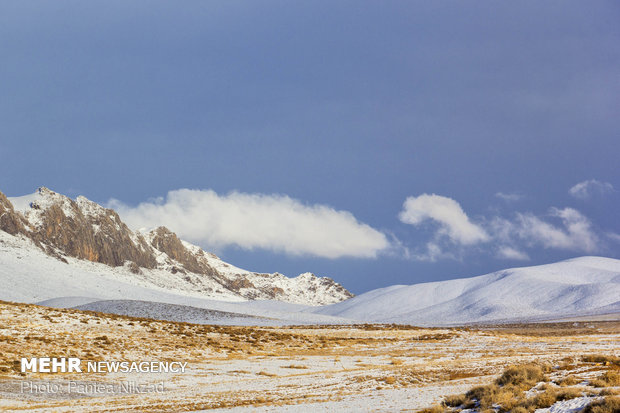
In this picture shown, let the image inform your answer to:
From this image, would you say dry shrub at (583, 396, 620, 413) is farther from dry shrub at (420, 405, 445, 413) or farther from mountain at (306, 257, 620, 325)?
mountain at (306, 257, 620, 325)

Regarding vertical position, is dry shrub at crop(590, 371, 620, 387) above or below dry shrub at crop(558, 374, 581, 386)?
above

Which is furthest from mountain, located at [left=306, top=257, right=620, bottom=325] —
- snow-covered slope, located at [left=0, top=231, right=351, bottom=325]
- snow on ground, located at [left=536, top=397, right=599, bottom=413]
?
snow on ground, located at [left=536, top=397, right=599, bottom=413]

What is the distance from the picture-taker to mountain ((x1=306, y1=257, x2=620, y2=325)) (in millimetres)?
101875

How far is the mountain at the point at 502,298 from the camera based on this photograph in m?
102

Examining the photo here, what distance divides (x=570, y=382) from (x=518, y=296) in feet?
339

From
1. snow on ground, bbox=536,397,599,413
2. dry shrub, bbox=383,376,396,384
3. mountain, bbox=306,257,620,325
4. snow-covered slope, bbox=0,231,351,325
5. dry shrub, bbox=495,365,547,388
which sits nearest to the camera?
snow on ground, bbox=536,397,599,413

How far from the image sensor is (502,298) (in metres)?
112

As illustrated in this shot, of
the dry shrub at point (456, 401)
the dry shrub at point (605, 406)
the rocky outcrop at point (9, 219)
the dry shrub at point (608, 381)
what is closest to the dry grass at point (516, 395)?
the dry shrub at point (456, 401)

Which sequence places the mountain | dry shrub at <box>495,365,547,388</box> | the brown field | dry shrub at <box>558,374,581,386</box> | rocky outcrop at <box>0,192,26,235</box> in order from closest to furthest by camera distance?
dry shrub at <box>558,374,581,386</box>
dry shrub at <box>495,365,547,388</box>
the brown field
the mountain
rocky outcrop at <box>0,192,26,235</box>

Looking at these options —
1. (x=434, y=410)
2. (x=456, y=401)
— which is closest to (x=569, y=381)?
(x=456, y=401)

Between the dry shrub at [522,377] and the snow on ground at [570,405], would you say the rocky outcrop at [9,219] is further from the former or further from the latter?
the snow on ground at [570,405]

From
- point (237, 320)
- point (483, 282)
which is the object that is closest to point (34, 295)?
point (237, 320)

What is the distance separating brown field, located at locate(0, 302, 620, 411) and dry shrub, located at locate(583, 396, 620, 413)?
1.26m

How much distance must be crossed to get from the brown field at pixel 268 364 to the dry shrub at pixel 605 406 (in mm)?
1263
